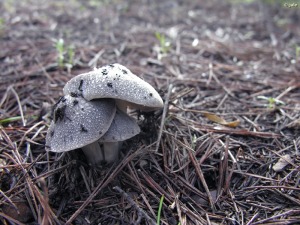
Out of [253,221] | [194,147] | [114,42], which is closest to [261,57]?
[114,42]

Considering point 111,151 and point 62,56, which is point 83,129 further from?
point 62,56

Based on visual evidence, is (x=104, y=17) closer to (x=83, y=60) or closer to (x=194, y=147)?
(x=83, y=60)

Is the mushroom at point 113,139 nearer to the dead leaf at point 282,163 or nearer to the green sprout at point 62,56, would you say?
the dead leaf at point 282,163

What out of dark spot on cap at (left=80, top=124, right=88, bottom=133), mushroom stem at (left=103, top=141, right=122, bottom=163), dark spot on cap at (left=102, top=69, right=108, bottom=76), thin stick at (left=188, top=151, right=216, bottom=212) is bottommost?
thin stick at (left=188, top=151, right=216, bottom=212)

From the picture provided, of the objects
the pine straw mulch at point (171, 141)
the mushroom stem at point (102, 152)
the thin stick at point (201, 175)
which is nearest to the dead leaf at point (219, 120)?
the pine straw mulch at point (171, 141)

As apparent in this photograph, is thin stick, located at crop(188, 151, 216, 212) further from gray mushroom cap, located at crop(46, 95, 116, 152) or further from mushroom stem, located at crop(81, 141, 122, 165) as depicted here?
gray mushroom cap, located at crop(46, 95, 116, 152)

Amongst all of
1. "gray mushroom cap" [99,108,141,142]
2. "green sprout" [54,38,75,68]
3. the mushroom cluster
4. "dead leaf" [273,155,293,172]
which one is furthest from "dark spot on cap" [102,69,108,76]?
"green sprout" [54,38,75,68]

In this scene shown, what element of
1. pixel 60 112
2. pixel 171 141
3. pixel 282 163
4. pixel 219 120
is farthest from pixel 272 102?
pixel 60 112
